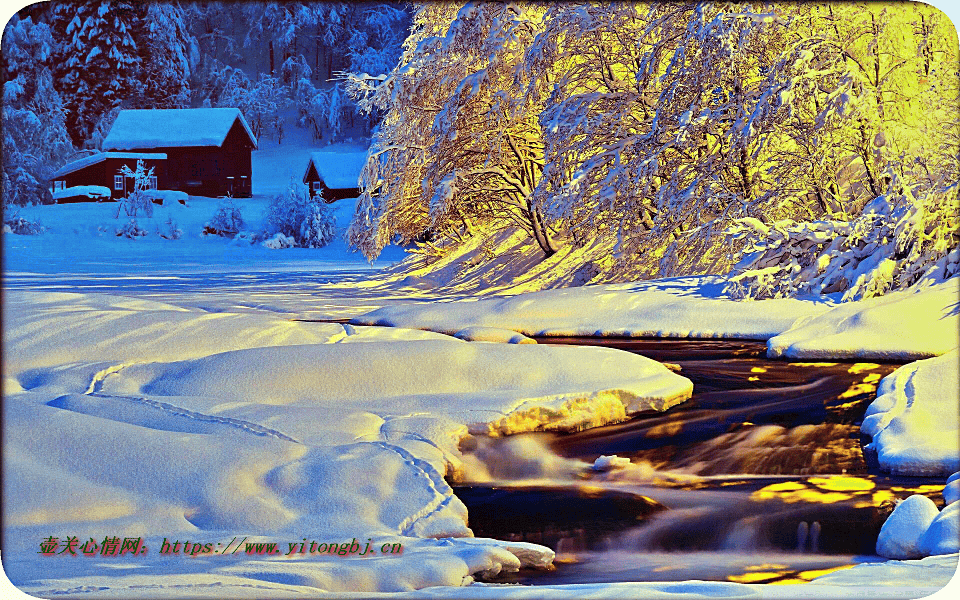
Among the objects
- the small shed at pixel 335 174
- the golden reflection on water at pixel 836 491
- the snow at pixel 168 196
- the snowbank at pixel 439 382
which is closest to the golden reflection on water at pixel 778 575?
the golden reflection on water at pixel 836 491

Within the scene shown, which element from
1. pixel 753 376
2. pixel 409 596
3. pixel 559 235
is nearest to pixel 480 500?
pixel 409 596

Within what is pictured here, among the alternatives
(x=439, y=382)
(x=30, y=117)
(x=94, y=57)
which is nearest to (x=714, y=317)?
(x=439, y=382)

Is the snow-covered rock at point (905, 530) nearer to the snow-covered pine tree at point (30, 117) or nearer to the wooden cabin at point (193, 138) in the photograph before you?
the snow-covered pine tree at point (30, 117)

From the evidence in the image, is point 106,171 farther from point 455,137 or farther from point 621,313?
point 621,313

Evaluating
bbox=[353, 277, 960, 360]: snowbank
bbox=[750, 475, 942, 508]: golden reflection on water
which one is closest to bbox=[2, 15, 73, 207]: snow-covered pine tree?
bbox=[353, 277, 960, 360]: snowbank

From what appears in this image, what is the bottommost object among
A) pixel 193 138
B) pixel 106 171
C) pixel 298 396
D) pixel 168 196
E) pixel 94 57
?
pixel 298 396
